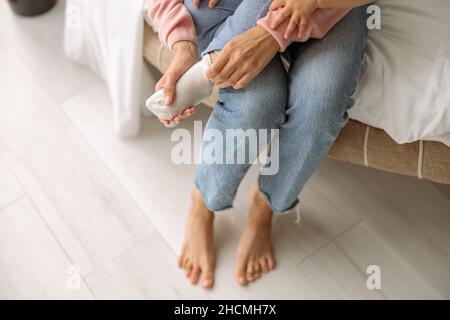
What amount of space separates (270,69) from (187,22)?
0.18m

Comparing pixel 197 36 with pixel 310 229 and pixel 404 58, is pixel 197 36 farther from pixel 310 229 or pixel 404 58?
pixel 310 229

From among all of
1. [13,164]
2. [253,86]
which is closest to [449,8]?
[253,86]

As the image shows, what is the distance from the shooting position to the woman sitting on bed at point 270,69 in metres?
0.94

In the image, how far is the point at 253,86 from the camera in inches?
38.2

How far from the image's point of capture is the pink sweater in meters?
0.94

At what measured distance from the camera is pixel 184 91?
3.20 feet

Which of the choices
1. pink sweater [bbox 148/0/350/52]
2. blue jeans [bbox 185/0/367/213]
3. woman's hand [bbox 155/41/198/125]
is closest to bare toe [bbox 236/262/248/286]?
blue jeans [bbox 185/0/367/213]

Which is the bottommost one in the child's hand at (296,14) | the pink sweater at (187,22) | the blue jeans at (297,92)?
the blue jeans at (297,92)

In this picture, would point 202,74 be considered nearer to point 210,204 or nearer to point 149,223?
point 210,204

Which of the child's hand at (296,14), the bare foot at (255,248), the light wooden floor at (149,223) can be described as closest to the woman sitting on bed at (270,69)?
the child's hand at (296,14)

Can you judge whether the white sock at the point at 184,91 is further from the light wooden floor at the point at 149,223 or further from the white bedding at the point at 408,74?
the light wooden floor at the point at 149,223

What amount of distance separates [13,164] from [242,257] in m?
0.62
